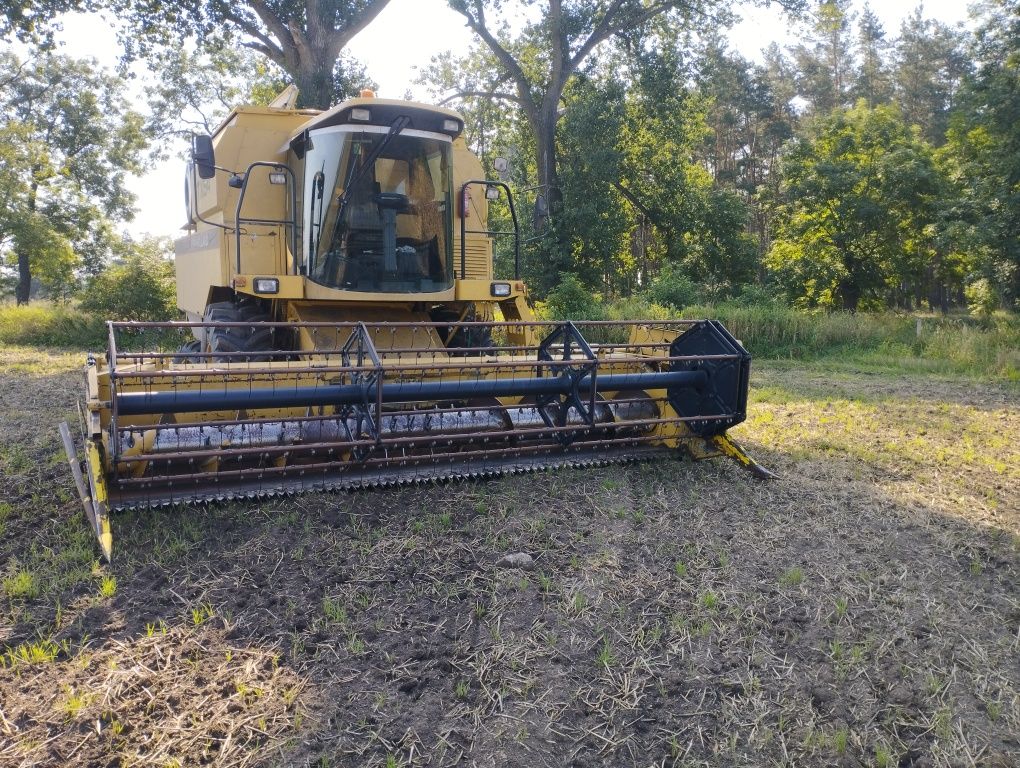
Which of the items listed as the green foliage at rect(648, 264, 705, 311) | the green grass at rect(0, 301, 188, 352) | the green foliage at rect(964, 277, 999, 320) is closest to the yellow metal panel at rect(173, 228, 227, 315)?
the green grass at rect(0, 301, 188, 352)

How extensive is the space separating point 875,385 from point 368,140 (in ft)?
A: 26.4

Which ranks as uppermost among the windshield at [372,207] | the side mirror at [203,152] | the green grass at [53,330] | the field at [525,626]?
the side mirror at [203,152]

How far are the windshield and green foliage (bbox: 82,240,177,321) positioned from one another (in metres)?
14.9

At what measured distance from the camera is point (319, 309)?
6371 mm

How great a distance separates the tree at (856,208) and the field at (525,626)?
21649 millimetres

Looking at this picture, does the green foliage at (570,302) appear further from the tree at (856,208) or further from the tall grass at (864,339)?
the tree at (856,208)

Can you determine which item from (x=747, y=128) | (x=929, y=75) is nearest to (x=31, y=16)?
(x=747, y=128)

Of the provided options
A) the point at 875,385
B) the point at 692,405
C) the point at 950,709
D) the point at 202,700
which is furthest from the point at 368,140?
the point at 875,385

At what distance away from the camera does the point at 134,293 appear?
749 inches

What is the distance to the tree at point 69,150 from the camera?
28859mm

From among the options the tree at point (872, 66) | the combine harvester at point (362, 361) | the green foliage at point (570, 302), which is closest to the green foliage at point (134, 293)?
the green foliage at point (570, 302)

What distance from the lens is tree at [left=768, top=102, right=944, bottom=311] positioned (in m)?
24.6

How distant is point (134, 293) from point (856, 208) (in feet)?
69.6

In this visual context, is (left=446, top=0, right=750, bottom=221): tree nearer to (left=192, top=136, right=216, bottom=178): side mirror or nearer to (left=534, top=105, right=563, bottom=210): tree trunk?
(left=534, top=105, right=563, bottom=210): tree trunk
